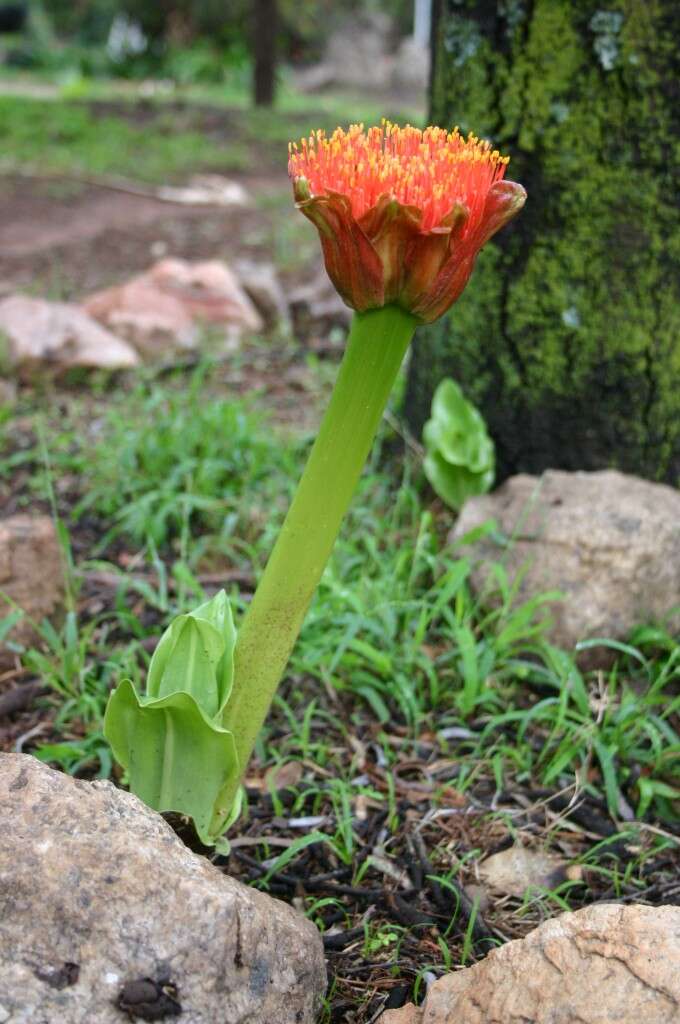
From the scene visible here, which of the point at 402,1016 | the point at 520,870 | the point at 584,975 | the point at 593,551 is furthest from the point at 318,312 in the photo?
the point at 584,975

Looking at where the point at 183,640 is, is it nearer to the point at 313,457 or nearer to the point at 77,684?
the point at 313,457

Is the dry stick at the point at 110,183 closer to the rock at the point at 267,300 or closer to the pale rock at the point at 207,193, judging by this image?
the pale rock at the point at 207,193

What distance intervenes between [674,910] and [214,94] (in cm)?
1788

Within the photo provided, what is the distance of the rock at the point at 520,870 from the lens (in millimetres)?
1818

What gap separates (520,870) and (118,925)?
89cm

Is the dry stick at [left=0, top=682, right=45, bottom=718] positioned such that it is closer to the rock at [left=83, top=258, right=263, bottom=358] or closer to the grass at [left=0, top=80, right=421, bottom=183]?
the rock at [left=83, top=258, right=263, bottom=358]

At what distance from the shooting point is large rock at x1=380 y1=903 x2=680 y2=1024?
119 centimetres

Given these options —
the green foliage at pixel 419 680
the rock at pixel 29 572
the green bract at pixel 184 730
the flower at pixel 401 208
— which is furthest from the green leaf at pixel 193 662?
the rock at pixel 29 572

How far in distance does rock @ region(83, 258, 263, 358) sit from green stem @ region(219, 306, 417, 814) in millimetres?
2687

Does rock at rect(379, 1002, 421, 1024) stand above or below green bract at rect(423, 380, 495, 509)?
below

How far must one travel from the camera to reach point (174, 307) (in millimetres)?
4258

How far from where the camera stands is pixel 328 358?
411 cm

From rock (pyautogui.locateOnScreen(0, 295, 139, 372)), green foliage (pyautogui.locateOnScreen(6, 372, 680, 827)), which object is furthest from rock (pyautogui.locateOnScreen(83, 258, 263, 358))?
green foliage (pyautogui.locateOnScreen(6, 372, 680, 827))

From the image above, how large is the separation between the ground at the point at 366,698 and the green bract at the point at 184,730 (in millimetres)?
188
